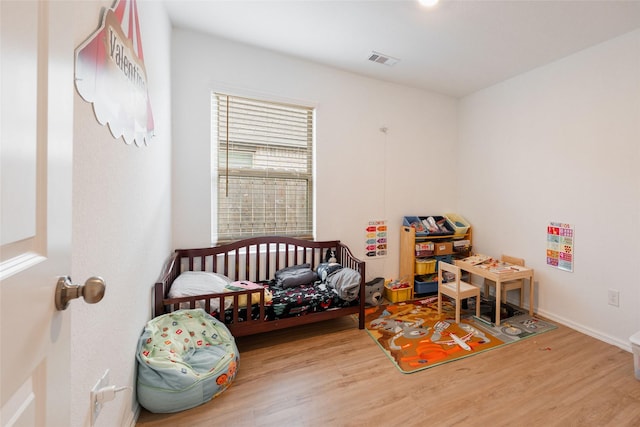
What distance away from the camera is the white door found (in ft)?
1.24

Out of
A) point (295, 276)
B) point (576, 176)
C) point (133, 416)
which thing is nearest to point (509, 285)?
point (576, 176)

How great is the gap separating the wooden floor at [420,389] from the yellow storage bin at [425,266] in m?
1.13

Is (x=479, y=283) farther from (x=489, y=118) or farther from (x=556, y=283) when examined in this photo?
(x=489, y=118)

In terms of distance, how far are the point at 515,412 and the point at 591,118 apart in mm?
A: 2636

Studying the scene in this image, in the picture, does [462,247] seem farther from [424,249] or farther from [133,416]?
[133,416]

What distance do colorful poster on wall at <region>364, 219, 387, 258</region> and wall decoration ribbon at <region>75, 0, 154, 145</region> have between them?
2.45 metres

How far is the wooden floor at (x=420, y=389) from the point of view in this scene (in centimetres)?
146

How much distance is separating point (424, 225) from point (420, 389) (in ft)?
6.72

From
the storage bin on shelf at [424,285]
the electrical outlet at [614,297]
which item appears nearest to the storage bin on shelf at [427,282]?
the storage bin on shelf at [424,285]

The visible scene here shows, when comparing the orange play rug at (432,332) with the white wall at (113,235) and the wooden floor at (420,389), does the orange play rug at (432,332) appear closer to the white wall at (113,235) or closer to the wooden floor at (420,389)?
the wooden floor at (420,389)

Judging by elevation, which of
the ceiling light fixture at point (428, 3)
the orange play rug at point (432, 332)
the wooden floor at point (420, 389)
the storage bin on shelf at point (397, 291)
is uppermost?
the ceiling light fixture at point (428, 3)

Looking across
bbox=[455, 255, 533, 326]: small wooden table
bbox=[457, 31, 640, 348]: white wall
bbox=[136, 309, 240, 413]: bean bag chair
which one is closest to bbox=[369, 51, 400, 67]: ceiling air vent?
bbox=[457, 31, 640, 348]: white wall

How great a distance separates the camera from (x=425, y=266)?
10.5ft

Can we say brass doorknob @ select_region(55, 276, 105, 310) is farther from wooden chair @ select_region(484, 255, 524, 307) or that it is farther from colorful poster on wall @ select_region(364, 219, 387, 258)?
wooden chair @ select_region(484, 255, 524, 307)
